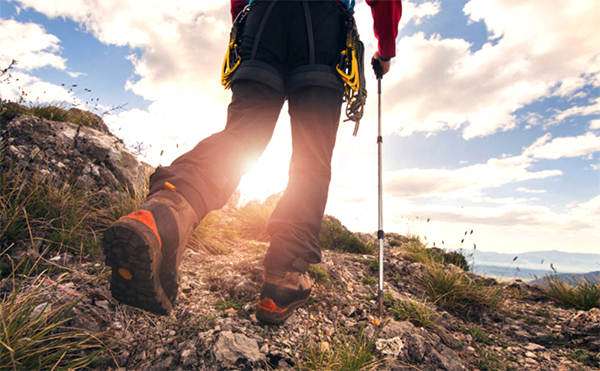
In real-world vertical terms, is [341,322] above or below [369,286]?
below

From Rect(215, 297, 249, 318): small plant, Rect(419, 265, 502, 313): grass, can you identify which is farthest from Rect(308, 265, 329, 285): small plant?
Rect(419, 265, 502, 313): grass

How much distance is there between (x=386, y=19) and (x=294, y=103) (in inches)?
45.0

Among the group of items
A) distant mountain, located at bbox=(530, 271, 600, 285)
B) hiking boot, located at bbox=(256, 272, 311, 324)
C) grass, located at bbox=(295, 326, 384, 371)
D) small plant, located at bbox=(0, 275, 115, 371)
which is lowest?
grass, located at bbox=(295, 326, 384, 371)

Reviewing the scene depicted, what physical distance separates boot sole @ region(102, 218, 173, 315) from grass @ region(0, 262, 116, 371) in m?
0.33

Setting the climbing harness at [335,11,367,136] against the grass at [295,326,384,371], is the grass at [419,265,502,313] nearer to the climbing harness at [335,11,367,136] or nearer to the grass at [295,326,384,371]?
the grass at [295,326,384,371]

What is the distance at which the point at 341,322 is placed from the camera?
271cm

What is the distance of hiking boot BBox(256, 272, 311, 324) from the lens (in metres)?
2.31

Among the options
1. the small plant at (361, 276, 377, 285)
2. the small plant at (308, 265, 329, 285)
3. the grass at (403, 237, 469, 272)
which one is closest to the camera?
the small plant at (308, 265, 329, 285)

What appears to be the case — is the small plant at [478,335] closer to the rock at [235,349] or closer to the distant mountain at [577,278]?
the rock at [235,349]

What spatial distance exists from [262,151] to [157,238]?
3.30ft

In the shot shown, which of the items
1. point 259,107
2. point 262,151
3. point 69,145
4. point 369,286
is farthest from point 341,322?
point 69,145

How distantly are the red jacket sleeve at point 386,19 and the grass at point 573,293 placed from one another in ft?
14.6

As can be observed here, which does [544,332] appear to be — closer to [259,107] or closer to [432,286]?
[432,286]

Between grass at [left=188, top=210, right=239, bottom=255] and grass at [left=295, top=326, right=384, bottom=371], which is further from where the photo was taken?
grass at [left=188, top=210, right=239, bottom=255]
